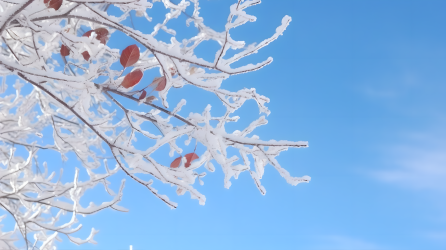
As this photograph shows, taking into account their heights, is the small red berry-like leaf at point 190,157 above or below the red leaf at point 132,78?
below

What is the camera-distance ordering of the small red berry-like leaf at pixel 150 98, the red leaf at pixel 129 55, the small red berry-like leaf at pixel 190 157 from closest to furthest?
1. the red leaf at pixel 129 55
2. the small red berry-like leaf at pixel 150 98
3. the small red berry-like leaf at pixel 190 157

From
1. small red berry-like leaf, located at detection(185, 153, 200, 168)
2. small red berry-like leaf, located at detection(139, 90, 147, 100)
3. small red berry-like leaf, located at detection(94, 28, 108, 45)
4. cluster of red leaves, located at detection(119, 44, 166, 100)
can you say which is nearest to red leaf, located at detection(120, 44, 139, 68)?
cluster of red leaves, located at detection(119, 44, 166, 100)

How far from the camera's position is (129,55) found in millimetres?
1496

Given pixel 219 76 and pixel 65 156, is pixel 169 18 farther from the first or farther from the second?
pixel 65 156

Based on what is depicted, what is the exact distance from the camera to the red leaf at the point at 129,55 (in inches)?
58.5

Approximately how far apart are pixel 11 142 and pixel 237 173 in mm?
2576

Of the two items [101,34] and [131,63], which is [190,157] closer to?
[131,63]

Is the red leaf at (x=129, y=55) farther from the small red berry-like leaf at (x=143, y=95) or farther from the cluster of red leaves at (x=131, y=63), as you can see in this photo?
the small red berry-like leaf at (x=143, y=95)

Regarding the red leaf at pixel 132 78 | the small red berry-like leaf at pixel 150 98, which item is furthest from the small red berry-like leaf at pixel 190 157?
the red leaf at pixel 132 78

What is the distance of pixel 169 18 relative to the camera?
2459 mm

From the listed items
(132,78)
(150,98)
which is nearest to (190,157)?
(150,98)

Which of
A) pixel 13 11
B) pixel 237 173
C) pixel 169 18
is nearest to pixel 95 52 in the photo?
pixel 13 11

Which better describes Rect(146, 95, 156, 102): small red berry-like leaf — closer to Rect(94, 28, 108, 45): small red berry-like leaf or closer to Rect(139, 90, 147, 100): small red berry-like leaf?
Rect(139, 90, 147, 100): small red berry-like leaf

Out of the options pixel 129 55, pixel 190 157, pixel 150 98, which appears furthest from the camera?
pixel 190 157
